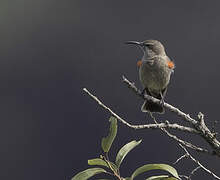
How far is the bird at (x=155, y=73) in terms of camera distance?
7266 mm

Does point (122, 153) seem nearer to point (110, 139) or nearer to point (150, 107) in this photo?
point (110, 139)

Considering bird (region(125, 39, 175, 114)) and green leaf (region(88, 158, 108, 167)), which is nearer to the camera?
green leaf (region(88, 158, 108, 167))

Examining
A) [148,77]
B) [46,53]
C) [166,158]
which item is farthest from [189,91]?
[148,77]

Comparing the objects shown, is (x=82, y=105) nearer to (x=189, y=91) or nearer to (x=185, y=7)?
(x=189, y=91)

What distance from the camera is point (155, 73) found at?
7.34 metres

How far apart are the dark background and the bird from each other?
38.7 metres

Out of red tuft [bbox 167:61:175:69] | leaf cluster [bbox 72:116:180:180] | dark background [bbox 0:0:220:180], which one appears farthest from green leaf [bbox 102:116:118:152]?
dark background [bbox 0:0:220:180]

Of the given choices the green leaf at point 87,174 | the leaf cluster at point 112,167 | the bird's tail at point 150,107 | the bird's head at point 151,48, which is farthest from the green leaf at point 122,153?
the bird's head at point 151,48

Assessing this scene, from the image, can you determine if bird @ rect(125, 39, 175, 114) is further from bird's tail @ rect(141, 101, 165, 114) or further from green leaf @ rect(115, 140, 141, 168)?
green leaf @ rect(115, 140, 141, 168)

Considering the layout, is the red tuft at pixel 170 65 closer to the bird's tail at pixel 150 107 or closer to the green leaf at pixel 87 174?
the bird's tail at pixel 150 107

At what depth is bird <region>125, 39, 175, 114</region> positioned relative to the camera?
727cm

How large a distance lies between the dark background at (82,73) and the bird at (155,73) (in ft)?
127

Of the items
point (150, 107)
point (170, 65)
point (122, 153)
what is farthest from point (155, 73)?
point (122, 153)

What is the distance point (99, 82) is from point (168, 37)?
782 centimetres
